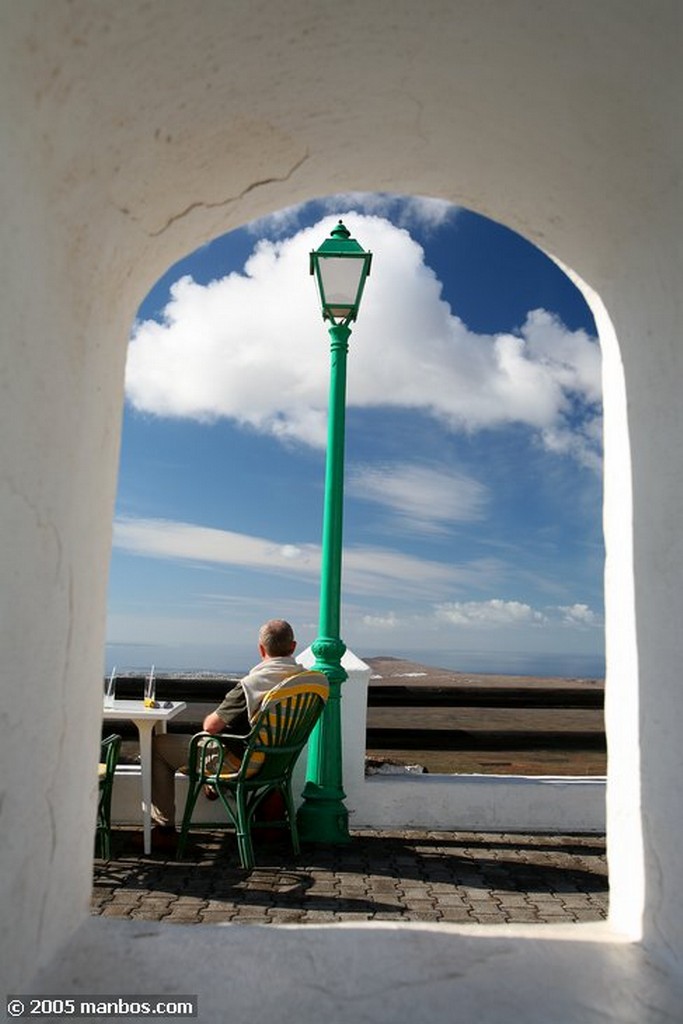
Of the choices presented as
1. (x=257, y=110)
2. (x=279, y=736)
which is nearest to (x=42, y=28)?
(x=257, y=110)

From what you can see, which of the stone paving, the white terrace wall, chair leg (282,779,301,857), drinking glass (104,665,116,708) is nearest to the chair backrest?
chair leg (282,779,301,857)

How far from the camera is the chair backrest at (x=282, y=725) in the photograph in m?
3.93

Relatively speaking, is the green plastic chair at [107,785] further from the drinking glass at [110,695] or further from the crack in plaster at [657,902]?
the crack in plaster at [657,902]

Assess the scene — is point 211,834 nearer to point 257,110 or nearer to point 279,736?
point 279,736

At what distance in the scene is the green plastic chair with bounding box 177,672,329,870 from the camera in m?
3.91

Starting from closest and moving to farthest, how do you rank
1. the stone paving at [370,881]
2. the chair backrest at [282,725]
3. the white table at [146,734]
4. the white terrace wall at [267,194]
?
the white terrace wall at [267,194] → the stone paving at [370,881] → the chair backrest at [282,725] → the white table at [146,734]

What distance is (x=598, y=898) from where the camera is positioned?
3518 mm

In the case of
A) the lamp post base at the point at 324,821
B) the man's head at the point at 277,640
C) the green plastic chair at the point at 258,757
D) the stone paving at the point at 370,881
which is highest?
the man's head at the point at 277,640

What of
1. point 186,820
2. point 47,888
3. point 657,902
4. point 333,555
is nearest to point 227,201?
point 47,888

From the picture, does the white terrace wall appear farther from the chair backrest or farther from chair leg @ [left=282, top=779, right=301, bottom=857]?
chair leg @ [left=282, top=779, right=301, bottom=857]

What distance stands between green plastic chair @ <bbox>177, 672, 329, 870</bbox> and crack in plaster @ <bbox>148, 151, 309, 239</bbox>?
2557 millimetres

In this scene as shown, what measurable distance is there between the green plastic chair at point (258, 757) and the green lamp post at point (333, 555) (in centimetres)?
29

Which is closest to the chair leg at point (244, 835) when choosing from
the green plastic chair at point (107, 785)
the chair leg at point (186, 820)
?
the chair leg at point (186, 820)

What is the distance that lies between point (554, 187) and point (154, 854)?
3544mm
